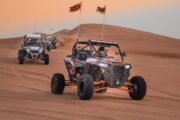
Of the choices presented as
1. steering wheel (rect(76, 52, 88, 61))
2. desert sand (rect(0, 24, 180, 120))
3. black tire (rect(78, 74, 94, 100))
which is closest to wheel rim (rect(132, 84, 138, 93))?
desert sand (rect(0, 24, 180, 120))

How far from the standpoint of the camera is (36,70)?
27922 millimetres

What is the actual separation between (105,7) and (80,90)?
2411 centimetres

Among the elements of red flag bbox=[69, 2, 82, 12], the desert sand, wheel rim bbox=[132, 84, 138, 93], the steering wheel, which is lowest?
the desert sand

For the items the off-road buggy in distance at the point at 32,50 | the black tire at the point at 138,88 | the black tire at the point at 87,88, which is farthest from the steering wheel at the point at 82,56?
the off-road buggy in distance at the point at 32,50

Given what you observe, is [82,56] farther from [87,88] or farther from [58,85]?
[87,88]

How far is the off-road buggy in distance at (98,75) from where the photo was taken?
1455cm

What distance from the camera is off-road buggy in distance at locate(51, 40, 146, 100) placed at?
47.8ft

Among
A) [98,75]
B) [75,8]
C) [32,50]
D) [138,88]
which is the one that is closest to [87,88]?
[98,75]

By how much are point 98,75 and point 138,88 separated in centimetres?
114

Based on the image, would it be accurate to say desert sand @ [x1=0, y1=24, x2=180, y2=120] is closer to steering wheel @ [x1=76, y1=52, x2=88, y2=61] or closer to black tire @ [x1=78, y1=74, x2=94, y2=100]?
black tire @ [x1=78, y1=74, x2=94, y2=100]

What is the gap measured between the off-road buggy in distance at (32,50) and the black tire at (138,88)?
650 inches

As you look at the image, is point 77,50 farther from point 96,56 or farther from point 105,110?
point 105,110

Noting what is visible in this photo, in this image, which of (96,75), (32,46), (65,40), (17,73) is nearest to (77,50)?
(96,75)

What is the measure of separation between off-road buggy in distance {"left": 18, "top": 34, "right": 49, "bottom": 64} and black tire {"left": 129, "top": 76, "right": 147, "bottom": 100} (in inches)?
650
